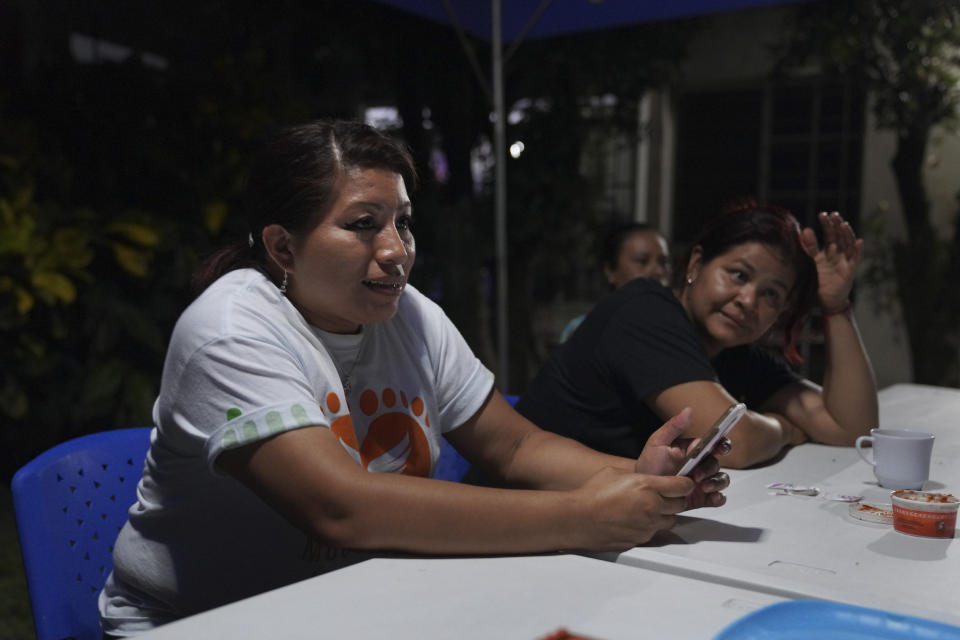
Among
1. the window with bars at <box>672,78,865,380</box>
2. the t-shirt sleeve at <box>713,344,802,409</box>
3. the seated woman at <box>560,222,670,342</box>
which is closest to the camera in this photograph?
the t-shirt sleeve at <box>713,344,802,409</box>

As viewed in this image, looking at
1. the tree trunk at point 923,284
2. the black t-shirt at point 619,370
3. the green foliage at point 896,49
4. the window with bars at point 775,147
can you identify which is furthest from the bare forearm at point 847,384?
the window with bars at point 775,147

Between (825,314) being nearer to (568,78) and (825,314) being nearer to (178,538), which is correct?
(178,538)

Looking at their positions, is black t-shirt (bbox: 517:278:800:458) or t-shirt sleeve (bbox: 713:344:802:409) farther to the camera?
t-shirt sleeve (bbox: 713:344:802:409)

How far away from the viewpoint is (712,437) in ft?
4.28

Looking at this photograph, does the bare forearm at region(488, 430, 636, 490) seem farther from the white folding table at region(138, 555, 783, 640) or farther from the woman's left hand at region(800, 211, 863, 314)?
the woman's left hand at region(800, 211, 863, 314)

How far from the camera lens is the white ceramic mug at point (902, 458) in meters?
1.62

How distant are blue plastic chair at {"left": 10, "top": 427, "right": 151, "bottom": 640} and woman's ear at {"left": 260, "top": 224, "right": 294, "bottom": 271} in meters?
0.50

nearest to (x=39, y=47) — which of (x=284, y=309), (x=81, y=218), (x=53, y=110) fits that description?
(x=53, y=110)

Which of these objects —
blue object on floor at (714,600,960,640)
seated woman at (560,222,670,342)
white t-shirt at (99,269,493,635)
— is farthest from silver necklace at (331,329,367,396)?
seated woman at (560,222,670,342)

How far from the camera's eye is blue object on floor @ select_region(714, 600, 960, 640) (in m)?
0.95

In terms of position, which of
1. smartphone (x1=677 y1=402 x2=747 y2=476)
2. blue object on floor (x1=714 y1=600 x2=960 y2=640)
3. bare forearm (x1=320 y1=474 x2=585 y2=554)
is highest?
smartphone (x1=677 y1=402 x2=747 y2=476)

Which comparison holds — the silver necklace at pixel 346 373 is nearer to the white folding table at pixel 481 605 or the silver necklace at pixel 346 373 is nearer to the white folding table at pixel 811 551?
the white folding table at pixel 481 605

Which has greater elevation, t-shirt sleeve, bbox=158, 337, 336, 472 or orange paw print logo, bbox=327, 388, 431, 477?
t-shirt sleeve, bbox=158, 337, 336, 472

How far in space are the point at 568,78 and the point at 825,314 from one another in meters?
3.96
